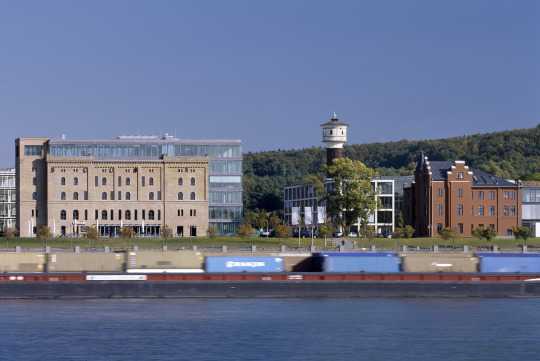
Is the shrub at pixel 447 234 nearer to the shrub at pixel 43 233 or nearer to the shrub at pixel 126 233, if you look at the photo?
the shrub at pixel 126 233

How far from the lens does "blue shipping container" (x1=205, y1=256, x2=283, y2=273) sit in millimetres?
98375

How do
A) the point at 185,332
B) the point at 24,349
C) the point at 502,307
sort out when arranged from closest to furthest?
1. the point at 24,349
2. the point at 185,332
3. the point at 502,307

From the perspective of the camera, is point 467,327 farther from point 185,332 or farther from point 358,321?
point 185,332

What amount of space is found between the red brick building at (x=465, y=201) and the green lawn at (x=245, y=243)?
7.77 meters

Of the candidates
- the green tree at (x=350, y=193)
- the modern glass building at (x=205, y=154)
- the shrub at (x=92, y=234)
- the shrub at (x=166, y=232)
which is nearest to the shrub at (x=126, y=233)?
the shrub at (x=92, y=234)

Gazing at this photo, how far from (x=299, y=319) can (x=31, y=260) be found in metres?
24.0

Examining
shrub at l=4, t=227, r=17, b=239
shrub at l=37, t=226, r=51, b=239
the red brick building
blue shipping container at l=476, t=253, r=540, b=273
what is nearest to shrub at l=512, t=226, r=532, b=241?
the red brick building

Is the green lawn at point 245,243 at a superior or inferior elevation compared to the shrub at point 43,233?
inferior

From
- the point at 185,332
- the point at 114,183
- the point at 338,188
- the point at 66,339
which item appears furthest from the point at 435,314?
the point at 114,183

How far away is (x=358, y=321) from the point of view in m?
83.4

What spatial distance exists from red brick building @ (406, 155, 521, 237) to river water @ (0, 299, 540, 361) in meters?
82.0

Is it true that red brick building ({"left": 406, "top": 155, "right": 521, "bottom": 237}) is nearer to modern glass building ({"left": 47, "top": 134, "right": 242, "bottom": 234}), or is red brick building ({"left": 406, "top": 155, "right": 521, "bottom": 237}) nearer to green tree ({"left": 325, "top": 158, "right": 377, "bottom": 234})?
green tree ({"left": 325, "top": 158, "right": 377, "bottom": 234})

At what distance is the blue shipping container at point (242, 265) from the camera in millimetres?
98375

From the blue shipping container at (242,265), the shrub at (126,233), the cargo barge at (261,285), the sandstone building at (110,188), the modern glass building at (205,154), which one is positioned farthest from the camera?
the modern glass building at (205,154)
